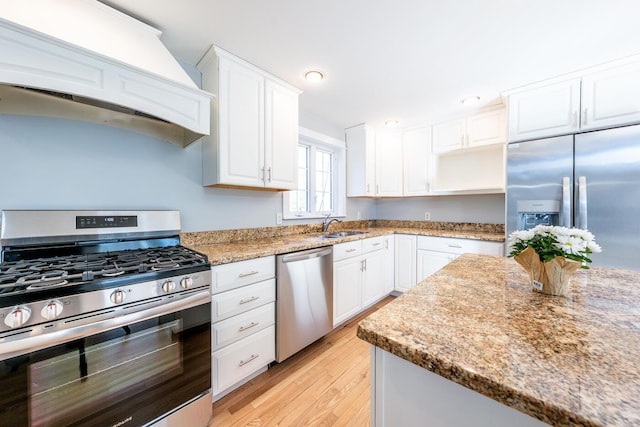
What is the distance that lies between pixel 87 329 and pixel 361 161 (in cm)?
297

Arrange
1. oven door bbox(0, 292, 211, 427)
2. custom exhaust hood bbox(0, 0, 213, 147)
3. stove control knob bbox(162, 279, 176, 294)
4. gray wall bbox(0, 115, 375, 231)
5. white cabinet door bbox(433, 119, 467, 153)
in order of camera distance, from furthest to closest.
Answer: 1. white cabinet door bbox(433, 119, 467, 153)
2. gray wall bbox(0, 115, 375, 231)
3. stove control knob bbox(162, 279, 176, 294)
4. custom exhaust hood bbox(0, 0, 213, 147)
5. oven door bbox(0, 292, 211, 427)

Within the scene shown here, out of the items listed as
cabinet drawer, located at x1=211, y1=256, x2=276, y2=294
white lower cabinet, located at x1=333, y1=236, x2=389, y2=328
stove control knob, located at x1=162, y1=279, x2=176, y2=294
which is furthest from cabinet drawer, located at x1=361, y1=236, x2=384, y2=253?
stove control knob, located at x1=162, y1=279, x2=176, y2=294

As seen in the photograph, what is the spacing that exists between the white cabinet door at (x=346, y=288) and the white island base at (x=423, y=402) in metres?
1.59

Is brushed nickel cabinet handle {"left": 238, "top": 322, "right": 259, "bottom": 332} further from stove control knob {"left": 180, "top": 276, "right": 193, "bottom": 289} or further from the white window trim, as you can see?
the white window trim

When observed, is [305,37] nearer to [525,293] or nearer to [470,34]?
→ [470,34]

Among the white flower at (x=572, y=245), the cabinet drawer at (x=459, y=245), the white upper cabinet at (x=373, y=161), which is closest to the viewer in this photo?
the white flower at (x=572, y=245)

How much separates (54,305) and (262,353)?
3.82ft

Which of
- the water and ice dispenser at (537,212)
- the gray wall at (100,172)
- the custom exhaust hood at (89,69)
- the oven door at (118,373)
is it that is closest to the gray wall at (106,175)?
the gray wall at (100,172)

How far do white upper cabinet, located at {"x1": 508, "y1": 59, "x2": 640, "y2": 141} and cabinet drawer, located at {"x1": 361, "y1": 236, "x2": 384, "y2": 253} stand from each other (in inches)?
63.4

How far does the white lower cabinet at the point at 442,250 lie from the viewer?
8.14ft

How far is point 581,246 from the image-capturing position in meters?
0.78

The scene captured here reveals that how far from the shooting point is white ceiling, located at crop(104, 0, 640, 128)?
1.39m

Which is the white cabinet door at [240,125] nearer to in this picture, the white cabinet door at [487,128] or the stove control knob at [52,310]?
the stove control knob at [52,310]

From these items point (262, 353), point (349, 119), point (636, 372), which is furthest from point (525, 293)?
point (349, 119)
